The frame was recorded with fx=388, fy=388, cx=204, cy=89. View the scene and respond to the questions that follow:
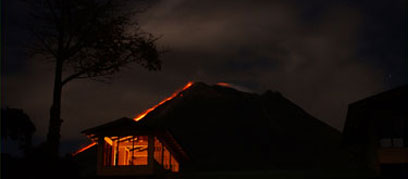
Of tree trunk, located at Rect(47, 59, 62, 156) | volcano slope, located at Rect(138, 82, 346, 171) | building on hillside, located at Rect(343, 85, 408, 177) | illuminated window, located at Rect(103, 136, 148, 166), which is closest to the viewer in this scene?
building on hillside, located at Rect(343, 85, 408, 177)

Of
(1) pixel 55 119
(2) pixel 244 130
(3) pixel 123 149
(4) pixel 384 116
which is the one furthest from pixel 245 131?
(4) pixel 384 116

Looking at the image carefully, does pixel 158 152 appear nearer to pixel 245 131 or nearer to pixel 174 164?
pixel 174 164

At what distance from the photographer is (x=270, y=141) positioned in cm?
9450

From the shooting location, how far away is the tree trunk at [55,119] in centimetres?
1885

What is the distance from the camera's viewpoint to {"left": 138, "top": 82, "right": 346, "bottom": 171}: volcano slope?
80812 millimetres

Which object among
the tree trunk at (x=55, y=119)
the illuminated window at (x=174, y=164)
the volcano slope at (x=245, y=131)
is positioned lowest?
the illuminated window at (x=174, y=164)

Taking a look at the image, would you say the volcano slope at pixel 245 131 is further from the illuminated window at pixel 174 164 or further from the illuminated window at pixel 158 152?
the illuminated window at pixel 158 152

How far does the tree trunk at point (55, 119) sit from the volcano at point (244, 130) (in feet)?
153

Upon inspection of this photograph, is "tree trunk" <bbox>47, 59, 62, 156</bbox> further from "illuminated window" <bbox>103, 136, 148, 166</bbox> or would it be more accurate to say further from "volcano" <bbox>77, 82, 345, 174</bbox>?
"volcano" <bbox>77, 82, 345, 174</bbox>

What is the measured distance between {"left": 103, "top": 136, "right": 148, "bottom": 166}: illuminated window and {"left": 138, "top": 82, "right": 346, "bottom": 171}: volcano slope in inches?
1754

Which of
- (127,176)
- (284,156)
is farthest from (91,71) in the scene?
(284,156)

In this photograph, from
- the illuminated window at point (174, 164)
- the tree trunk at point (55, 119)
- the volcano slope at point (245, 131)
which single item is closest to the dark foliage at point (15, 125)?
the tree trunk at point (55, 119)

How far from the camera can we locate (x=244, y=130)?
101 meters

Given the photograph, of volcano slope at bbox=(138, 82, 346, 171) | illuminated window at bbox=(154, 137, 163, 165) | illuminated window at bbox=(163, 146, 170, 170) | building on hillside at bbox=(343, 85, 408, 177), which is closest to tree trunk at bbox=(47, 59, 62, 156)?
illuminated window at bbox=(154, 137, 163, 165)
